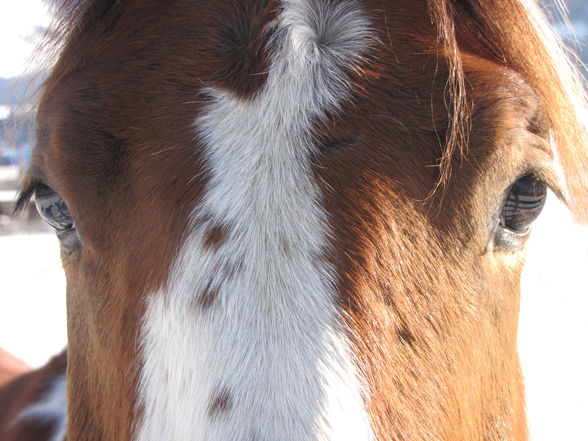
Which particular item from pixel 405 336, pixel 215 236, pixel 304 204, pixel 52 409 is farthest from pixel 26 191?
pixel 52 409

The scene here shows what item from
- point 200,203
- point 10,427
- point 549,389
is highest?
point 200,203

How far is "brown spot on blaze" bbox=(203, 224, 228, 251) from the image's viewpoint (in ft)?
3.10

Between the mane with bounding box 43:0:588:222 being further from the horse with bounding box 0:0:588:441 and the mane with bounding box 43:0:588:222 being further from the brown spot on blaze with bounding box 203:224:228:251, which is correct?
the brown spot on blaze with bounding box 203:224:228:251

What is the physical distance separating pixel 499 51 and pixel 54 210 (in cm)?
103

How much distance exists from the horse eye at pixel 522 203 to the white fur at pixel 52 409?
1.87 metres

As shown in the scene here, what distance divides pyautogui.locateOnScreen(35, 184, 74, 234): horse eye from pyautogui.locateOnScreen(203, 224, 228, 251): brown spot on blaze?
474 millimetres

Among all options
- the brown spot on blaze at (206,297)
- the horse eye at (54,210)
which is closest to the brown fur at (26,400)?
the horse eye at (54,210)

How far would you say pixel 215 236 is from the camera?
953 mm

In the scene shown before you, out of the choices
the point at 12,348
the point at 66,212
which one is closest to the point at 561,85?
the point at 66,212

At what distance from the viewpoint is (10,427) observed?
240 cm

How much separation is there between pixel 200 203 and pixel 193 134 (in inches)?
5.4

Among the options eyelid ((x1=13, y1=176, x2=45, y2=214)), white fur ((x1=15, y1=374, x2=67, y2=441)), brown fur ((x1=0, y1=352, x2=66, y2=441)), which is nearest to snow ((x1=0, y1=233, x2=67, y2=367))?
brown fur ((x1=0, y1=352, x2=66, y2=441))

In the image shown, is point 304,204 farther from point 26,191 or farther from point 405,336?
point 26,191

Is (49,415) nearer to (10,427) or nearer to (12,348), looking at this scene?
(10,427)
